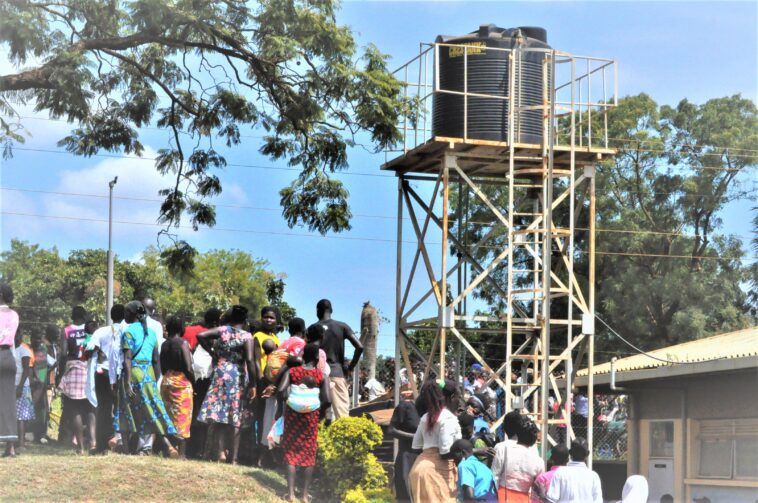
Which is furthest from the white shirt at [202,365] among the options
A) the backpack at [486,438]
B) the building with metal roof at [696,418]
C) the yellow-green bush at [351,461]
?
the building with metal roof at [696,418]

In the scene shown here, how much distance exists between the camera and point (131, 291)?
61.7 m

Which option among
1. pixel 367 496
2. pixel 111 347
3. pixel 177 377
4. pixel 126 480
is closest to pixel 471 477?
pixel 367 496

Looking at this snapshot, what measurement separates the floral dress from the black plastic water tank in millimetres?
6340

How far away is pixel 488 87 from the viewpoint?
61.1 ft

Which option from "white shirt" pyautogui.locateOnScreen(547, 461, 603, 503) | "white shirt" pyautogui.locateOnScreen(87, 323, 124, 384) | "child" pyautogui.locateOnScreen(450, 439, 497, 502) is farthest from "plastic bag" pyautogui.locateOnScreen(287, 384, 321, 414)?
"white shirt" pyautogui.locateOnScreen(547, 461, 603, 503)

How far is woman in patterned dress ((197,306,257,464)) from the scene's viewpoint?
13.6 meters

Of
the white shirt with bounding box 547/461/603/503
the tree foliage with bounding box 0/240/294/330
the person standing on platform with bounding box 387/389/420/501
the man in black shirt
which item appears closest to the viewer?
the white shirt with bounding box 547/461/603/503

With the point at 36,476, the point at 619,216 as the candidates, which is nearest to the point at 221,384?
the point at 36,476

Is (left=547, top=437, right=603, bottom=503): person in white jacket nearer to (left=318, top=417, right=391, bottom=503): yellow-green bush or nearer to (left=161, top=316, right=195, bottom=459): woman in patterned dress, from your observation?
(left=318, top=417, right=391, bottom=503): yellow-green bush

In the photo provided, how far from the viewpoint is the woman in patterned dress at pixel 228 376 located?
537 inches

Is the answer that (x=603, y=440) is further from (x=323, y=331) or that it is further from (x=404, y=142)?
(x=323, y=331)

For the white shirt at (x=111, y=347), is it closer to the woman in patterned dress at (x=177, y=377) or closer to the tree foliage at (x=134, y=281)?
the woman in patterned dress at (x=177, y=377)

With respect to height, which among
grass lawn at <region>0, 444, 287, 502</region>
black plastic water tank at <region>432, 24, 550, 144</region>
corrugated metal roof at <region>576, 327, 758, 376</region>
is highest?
black plastic water tank at <region>432, 24, 550, 144</region>

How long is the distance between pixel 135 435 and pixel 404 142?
22.7ft
